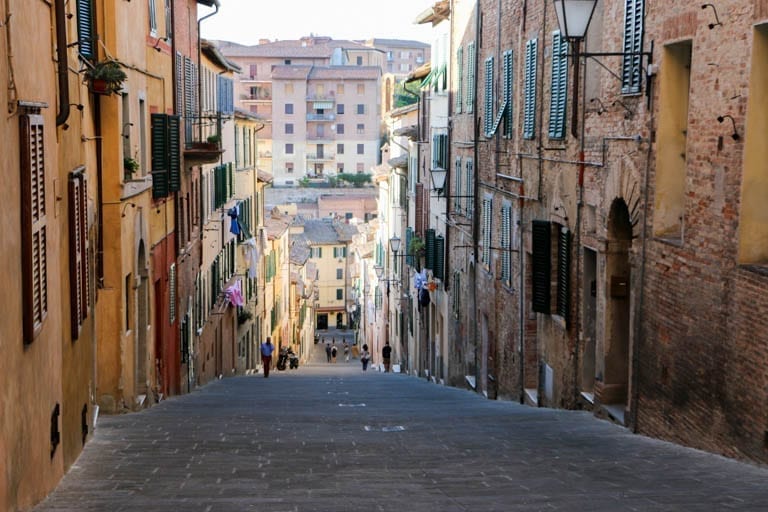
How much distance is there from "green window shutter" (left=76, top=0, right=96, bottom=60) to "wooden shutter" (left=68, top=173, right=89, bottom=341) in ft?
13.5

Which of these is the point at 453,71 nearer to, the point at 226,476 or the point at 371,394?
the point at 371,394

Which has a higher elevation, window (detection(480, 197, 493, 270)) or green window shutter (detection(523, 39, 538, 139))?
green window shutter (detection(523, 39, 538, 139))

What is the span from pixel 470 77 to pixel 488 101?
295 cm

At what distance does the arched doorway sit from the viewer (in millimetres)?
15539

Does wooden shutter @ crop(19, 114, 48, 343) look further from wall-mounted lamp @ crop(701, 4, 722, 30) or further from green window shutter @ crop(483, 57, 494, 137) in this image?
green window shutter @ crop(483, 57, 494, 137)

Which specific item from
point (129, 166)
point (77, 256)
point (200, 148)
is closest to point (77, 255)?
point (77, 256)

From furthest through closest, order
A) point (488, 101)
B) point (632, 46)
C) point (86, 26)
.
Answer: point (488, 101) → point (86, 26) → point (632, 46)

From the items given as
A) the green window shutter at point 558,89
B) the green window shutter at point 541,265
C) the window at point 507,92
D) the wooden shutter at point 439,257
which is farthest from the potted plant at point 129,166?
the wooden shutter at point 439,257

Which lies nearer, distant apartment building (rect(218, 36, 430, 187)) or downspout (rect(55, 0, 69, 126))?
downspout (rect(55, 0, 69, 126))

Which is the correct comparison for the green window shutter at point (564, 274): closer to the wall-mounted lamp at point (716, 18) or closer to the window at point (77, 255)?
the wall-mounted lamp at point (716, 18)

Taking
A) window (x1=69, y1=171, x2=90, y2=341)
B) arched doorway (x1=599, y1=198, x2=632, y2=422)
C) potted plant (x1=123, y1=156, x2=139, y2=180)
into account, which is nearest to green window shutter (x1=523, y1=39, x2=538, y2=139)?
arched doorway (x1=599, y1=198, x2=632, y2=422)

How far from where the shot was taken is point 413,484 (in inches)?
386

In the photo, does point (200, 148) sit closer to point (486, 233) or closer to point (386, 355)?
point (486, 233)

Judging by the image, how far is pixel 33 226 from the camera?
344 inches
